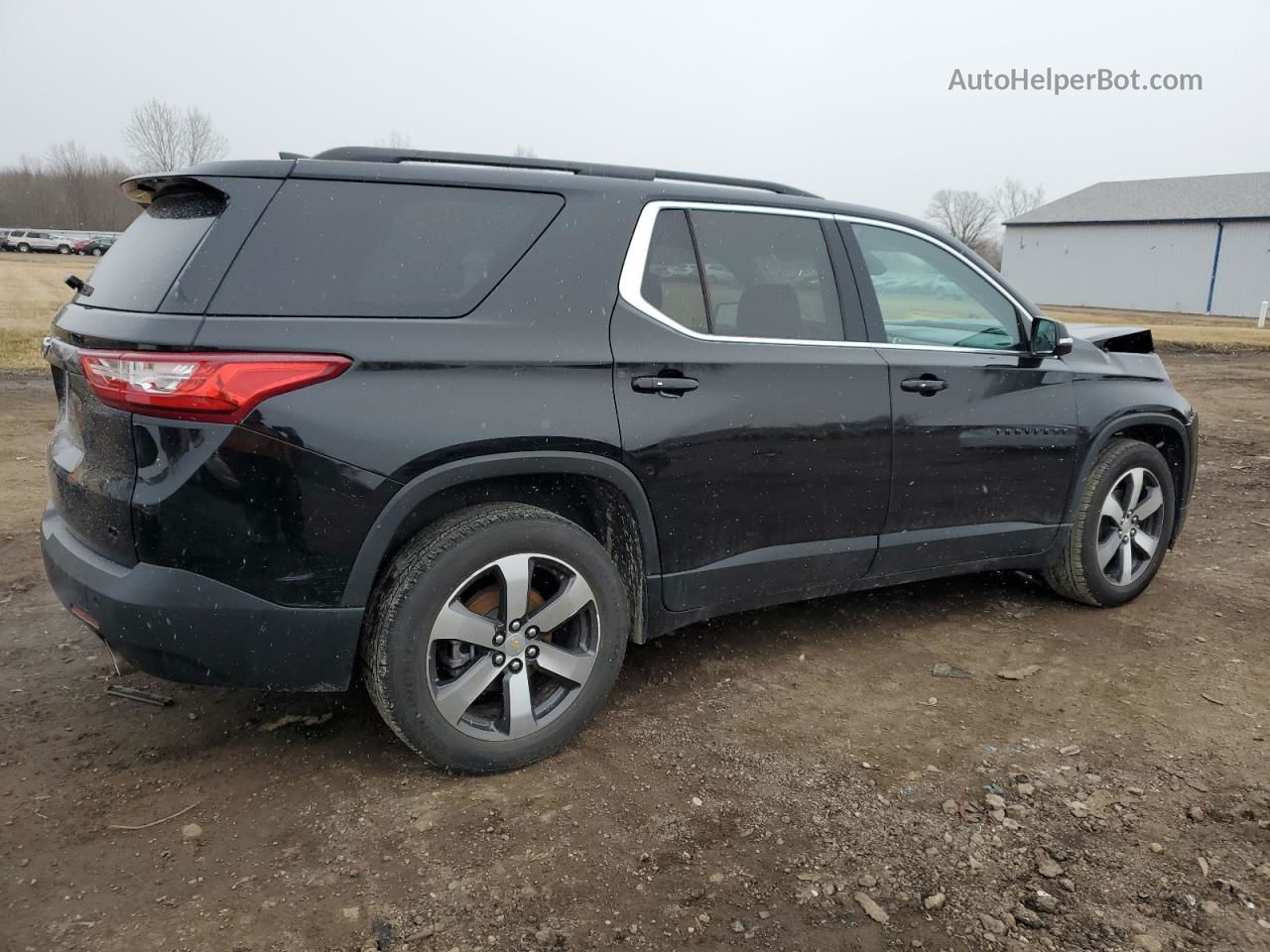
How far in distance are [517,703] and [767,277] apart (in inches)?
67.8

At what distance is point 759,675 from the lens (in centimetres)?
377

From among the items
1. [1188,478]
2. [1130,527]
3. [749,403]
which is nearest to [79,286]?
[749,403]

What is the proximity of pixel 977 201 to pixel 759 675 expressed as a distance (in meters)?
93.8

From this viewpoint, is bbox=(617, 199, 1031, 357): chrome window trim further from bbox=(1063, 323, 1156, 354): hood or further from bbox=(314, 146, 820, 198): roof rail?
bbox=(1063, 323, 1156, 354): hood

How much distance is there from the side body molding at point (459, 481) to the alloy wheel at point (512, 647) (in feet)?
0.80

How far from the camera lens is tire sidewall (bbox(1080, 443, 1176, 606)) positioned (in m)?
4.35

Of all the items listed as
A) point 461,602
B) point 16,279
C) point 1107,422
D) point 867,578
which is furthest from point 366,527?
point 16,279

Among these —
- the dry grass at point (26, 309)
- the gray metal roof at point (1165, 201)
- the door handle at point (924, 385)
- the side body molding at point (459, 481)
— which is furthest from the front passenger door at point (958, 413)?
the gray metal roof at point (1165, 201)

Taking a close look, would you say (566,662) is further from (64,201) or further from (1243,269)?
(64,201)

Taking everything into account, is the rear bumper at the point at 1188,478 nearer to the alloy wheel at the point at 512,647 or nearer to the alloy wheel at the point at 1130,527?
the alloy wheel at the point at 1130,527

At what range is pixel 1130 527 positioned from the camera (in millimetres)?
4508

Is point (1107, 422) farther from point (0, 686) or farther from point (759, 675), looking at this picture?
point (0, 686)

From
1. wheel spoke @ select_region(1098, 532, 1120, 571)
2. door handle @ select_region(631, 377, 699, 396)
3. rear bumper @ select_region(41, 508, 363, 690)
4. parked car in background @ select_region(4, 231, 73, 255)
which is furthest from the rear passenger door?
parked car in background @ select_region(4, 231, 73, 255)

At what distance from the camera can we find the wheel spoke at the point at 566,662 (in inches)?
117
